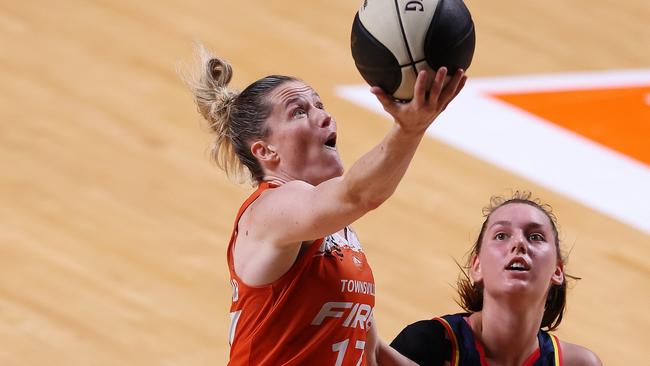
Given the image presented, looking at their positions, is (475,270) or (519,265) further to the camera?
(475,270)

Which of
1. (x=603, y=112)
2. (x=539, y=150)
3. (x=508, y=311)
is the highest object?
(x=603, y=112)

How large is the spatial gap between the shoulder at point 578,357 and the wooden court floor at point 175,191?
147cm

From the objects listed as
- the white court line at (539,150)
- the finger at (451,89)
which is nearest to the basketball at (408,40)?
the finger at (451,89)

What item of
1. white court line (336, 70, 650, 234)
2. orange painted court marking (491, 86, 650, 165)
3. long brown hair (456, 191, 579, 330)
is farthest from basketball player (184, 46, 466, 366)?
orange painted court marking (491, 86, 650, 165)

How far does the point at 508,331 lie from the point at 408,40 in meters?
1.12

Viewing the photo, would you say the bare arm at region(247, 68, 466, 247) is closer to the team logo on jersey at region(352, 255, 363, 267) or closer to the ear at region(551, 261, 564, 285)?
the team logo on jersey at region(352, 255, 363, 267)

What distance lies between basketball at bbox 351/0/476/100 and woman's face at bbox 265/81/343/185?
0.43 meters

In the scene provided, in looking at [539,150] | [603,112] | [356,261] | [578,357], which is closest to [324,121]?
[356,261]

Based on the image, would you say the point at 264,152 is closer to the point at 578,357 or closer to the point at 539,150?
the point at 578,357

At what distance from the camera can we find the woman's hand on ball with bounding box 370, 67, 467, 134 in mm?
2590

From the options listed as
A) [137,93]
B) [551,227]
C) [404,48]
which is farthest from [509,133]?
[404,48]

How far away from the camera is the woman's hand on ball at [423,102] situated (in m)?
2.59

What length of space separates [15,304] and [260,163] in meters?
2.19

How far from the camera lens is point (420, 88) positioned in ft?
8.45
